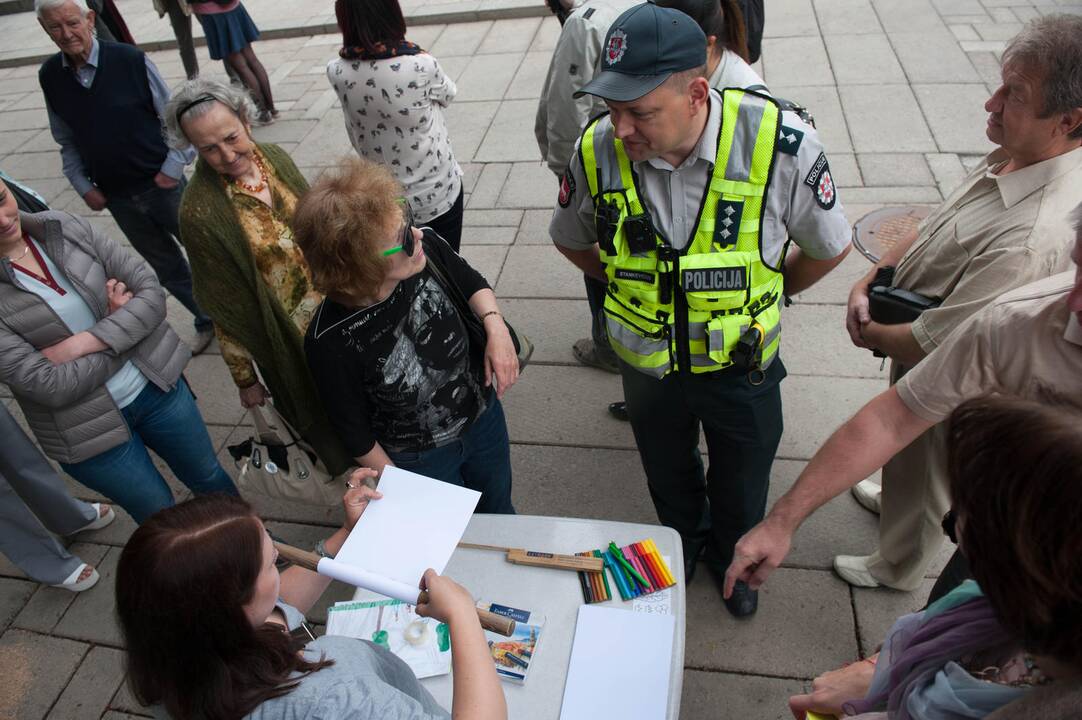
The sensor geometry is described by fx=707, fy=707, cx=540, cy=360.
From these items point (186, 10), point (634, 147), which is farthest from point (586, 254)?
point (186, 10)

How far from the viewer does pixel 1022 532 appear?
0.94 metres

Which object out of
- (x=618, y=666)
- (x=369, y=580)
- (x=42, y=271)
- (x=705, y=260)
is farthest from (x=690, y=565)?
(x=42, y=271)

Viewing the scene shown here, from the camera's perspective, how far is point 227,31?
6.17 meters

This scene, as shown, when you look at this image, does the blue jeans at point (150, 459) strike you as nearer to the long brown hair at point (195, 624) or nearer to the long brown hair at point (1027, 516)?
the long brown hair at point (195, 624)

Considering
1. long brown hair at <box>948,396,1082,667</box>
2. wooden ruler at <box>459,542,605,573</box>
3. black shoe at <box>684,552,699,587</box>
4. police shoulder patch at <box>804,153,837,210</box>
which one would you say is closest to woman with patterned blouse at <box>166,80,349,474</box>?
wooden ruler at <box>459,542,605,573</box>

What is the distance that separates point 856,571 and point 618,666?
58.8 inches

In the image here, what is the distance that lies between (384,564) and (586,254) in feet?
4.54

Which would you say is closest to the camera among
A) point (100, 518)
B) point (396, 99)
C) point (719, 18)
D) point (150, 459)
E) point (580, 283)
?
point (719, 18)

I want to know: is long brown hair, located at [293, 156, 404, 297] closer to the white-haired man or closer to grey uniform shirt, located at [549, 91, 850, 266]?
grey uniform shirt, located at [549, 91, 850, 266]

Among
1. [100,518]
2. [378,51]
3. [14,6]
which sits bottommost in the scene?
[100,518]

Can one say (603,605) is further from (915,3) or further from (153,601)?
(915,3)

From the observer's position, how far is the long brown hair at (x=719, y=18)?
8.29 ft

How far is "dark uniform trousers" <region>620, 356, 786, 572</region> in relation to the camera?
89.3 inches

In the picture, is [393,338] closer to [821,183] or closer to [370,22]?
[821,183]
